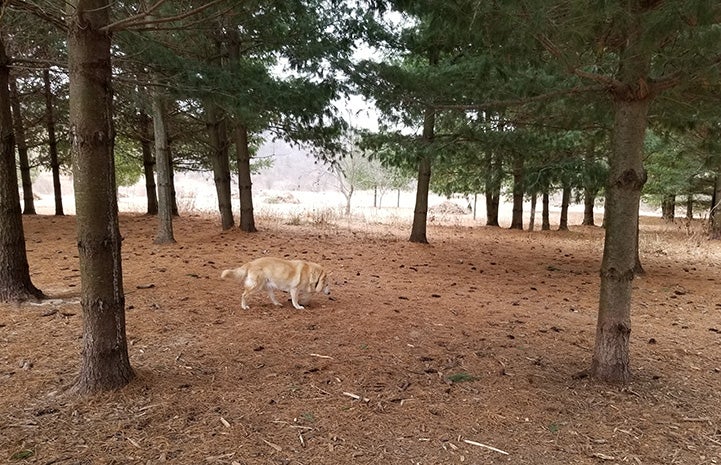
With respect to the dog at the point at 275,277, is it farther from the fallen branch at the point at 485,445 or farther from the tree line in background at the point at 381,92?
the fallen branch at the point at 485,445

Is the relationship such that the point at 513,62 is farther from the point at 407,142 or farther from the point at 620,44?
the point at 407,142

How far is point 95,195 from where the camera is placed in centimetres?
268

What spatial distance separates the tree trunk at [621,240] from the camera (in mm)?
3100

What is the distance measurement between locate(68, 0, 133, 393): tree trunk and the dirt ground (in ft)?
0.89

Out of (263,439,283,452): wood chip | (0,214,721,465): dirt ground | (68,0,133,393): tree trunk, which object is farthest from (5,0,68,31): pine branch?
(263,439,283,452): wood chip

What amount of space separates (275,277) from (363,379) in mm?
2030

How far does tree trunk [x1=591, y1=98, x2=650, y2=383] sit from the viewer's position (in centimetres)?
310

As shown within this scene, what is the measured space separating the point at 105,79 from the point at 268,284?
276cm

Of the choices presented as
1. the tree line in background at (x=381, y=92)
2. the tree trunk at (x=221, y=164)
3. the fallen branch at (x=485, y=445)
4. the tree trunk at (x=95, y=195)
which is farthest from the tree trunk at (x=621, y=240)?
the tree trunk at (x=221, y=164)

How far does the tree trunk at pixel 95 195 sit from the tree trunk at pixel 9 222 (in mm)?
2643

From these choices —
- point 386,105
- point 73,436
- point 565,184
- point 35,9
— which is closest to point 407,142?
point 386,105

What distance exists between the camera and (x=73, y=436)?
7.63 ft

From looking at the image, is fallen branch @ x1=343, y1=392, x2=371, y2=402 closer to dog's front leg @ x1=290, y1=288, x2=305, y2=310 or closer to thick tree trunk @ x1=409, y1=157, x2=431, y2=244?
dog's front leg @ x1=290, y1=288, x2=305, y2=310

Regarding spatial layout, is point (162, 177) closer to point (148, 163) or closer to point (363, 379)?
point (363, 379)
